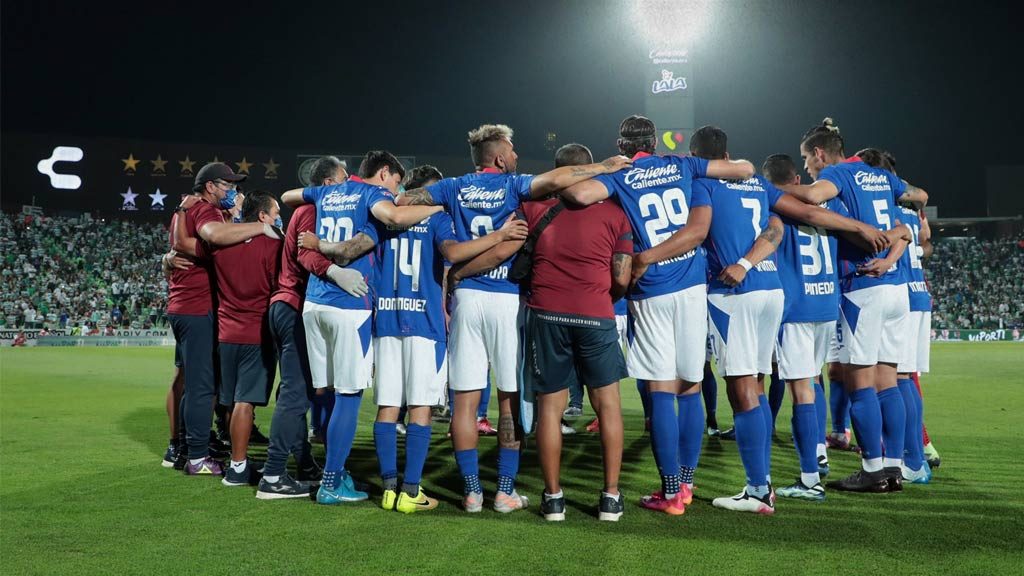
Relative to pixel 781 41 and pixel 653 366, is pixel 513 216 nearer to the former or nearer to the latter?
pixel 653 366

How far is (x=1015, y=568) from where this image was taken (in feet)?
12.7

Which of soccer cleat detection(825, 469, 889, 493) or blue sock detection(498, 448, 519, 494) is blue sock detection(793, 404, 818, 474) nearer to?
soccer cleat detection(825, 469, 889, 493)

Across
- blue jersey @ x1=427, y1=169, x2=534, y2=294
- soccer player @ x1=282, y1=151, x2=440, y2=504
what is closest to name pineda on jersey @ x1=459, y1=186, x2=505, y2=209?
blue jersey @ x1=427, y1=169, x2=534, y2=294

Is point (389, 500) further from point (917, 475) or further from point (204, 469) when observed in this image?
point (917, 475)

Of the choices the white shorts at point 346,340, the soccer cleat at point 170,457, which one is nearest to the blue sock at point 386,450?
the white shorts at point 346,340

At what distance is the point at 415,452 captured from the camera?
17.3 feet

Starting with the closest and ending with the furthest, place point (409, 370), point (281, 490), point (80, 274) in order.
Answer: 1. point (409, 370)
2. point (281, 490)
3. point (80, 274)

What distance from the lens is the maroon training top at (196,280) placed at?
6734mm

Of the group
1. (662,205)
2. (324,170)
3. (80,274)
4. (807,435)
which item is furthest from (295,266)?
(80,274)

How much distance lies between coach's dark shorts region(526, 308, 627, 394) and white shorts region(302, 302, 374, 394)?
1.29 m

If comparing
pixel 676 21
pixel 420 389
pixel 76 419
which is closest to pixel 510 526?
pixel 420 389

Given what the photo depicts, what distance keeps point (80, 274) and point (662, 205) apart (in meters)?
40.1

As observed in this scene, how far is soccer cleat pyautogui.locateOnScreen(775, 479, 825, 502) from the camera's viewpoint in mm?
5496

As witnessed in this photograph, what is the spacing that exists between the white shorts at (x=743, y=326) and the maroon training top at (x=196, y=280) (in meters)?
4.23
